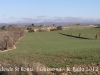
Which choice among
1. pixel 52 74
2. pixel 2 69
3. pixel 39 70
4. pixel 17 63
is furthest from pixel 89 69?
pixel 2 69

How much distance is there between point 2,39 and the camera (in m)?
48.7

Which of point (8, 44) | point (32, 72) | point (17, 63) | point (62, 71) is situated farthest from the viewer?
point (8, 44)

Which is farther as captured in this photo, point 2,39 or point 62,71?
point 2,39

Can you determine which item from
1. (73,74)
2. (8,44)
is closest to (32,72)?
(73,74)

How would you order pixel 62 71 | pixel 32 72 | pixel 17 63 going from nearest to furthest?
pixel 32 72, pixel 17 63, pixel 62 71

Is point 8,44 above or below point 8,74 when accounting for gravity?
below

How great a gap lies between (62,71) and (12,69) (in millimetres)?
3208

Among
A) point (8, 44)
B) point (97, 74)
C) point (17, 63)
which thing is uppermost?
point (17, 63)

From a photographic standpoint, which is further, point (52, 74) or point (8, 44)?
point (8, 44)

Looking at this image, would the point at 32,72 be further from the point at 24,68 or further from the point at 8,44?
the point at 8,44

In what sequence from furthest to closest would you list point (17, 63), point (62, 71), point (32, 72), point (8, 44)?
point (8, 44)
point (62, 71)
point (17, 63)
point (32, 72)

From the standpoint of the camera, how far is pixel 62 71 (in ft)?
41.3

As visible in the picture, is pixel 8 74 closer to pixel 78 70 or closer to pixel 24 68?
pixel 24 68

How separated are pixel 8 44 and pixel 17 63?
122 feet
